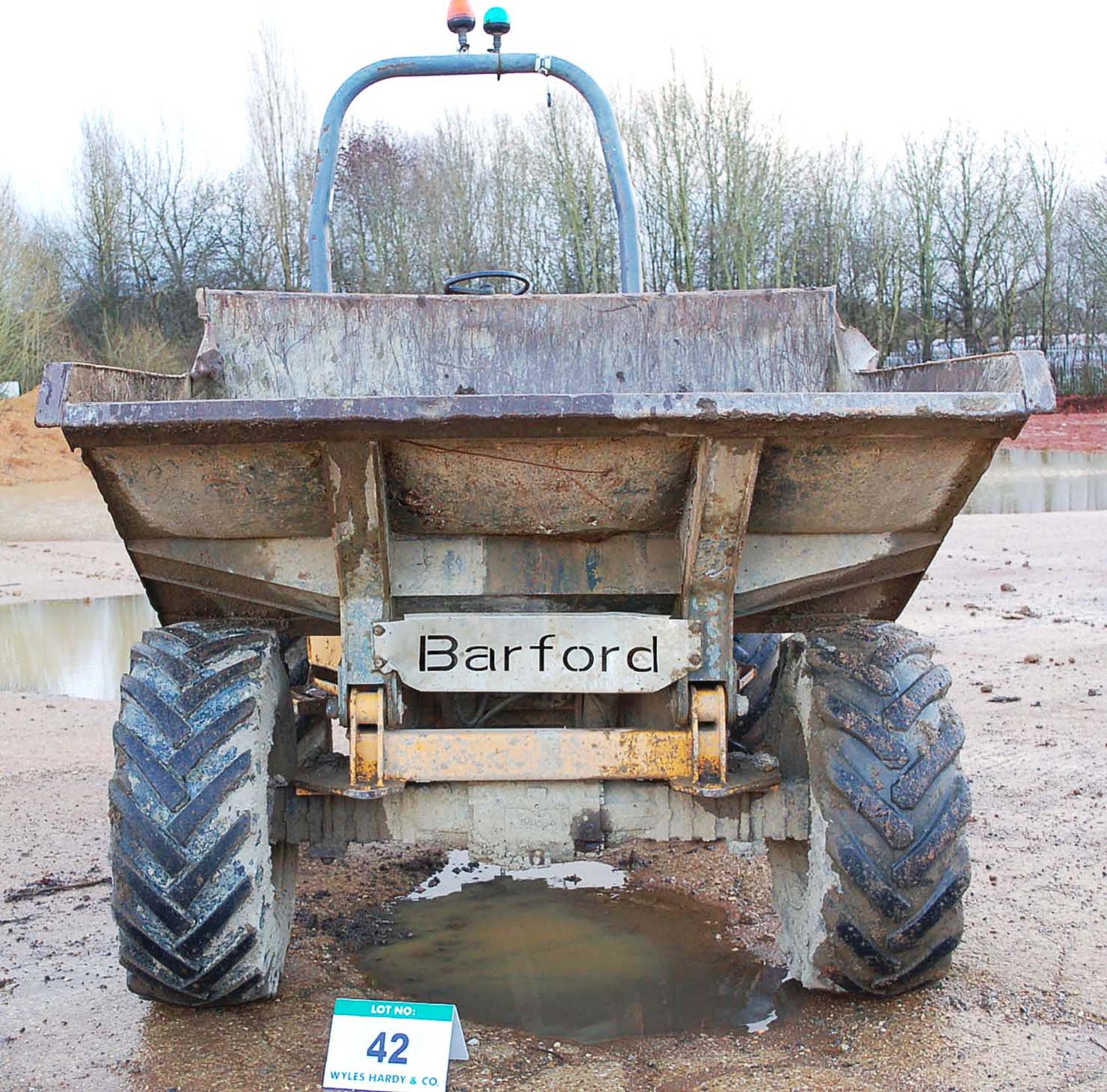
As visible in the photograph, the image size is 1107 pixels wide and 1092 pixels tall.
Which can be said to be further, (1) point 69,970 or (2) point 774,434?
(1) point 69,970

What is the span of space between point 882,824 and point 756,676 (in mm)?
1339

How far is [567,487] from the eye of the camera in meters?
2.88

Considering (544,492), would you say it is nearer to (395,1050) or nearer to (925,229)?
(395,1050)

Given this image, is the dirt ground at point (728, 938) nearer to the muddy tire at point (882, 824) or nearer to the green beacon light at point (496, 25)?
the muddy tire at point (882, 824)

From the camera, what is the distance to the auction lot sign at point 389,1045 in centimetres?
266

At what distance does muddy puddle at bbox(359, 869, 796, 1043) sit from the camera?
3.22m

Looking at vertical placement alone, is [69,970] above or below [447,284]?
below

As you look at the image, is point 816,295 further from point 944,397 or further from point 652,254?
point 652,254

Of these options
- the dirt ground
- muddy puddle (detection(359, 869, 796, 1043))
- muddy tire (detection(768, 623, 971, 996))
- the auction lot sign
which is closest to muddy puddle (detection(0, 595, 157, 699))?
the dirt ground

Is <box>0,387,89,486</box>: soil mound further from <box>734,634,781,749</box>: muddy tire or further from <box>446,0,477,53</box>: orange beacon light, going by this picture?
<box>734,634,781,749</box>: muddy tire

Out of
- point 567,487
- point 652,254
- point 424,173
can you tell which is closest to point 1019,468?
point 652,254

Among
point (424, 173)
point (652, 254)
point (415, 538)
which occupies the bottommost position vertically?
point (415, 538)

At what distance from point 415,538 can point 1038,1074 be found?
172cm

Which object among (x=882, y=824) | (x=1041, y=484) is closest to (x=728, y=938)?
(x=882, y=824)
